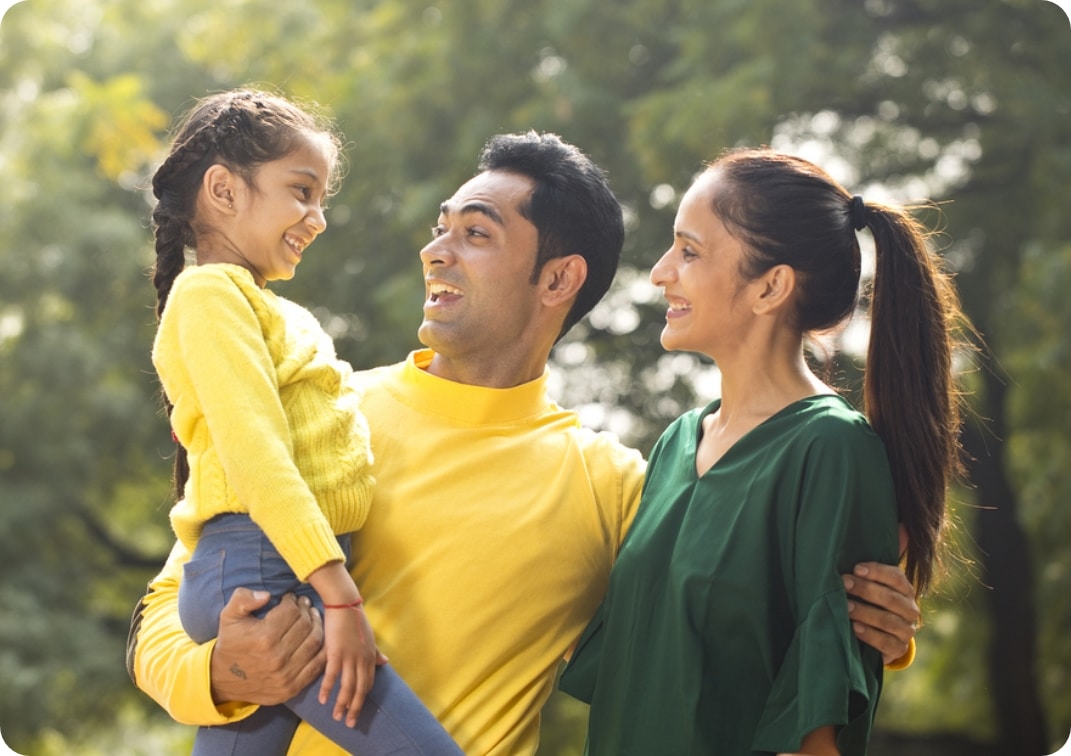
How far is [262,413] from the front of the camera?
203cm

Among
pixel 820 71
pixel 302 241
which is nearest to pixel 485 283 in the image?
pixel 302 241

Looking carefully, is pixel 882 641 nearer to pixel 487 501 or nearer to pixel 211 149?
pixel 487 501

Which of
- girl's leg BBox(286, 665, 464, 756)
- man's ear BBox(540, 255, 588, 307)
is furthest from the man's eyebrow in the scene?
girl's leg BBox(286, 665, 464, 756)

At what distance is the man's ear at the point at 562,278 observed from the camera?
2.76m

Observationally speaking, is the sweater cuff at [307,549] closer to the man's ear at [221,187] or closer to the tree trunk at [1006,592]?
the man's ear at [221,187]

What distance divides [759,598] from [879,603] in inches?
7.2

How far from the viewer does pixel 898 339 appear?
2.29 metres

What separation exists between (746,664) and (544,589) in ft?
1.46

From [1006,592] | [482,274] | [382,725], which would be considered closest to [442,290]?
[482,274]

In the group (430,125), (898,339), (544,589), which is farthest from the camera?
(430,125)

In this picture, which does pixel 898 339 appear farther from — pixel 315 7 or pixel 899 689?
pixel 899 689

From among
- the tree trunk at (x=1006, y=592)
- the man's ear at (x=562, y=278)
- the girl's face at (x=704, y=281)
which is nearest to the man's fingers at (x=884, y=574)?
the girl's face at (x=704, y=281)

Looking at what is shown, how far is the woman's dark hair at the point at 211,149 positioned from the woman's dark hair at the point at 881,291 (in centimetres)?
73

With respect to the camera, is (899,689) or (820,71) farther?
(899,689)
